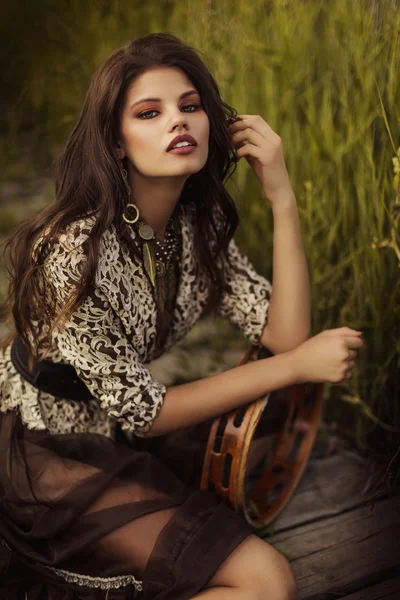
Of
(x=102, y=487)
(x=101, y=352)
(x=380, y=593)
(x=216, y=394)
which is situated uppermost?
(x=101, y=352)

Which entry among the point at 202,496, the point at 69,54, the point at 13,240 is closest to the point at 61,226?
the point at 13,240

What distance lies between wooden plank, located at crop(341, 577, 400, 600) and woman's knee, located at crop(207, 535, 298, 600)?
0.64 ft

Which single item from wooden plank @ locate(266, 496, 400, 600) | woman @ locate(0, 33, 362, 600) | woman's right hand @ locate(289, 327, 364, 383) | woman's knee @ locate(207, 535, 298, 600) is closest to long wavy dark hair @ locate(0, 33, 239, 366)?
woman @ locate(0, 33, 362, 600)

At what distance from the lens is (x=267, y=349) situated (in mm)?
1694

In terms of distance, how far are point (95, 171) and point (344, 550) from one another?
93cm

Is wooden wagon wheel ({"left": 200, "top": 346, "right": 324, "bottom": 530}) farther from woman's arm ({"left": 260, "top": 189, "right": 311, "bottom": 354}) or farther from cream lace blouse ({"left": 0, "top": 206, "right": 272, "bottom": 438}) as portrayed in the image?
cream lace blouse ({"left": 0, "top": 206, "right": 272, "bottom": 438})

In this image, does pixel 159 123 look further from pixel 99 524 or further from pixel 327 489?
pixel 327 489

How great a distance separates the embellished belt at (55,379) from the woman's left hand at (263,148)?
1.81 ft

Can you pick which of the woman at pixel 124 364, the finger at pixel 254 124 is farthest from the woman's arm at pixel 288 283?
the finger at pixel 254 124

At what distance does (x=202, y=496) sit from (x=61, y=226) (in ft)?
1.85

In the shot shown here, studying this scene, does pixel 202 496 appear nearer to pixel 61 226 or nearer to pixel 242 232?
pixel 61 226

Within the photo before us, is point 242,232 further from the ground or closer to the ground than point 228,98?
closer to the ground

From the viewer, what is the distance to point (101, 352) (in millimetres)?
1381

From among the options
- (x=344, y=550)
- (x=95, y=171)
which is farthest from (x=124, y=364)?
(x=344, y=550)
